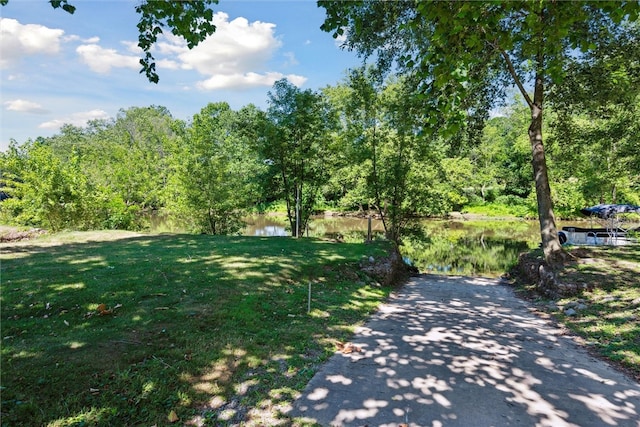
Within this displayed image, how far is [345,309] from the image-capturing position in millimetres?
6070

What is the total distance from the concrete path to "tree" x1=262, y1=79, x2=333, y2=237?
32.0 feet

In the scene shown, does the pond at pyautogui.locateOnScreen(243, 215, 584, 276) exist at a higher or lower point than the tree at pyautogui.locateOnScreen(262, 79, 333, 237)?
lower

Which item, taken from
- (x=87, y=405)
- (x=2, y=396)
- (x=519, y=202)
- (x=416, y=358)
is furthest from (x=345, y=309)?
(x=519, y=202)

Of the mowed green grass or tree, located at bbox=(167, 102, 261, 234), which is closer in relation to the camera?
the mowed green grass

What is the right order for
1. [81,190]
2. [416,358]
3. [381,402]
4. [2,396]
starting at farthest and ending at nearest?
[81,190], [416,358], [381,402], [2,396]

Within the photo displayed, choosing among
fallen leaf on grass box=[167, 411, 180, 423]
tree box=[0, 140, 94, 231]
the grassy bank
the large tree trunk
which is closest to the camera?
fallen leaf on grass box=[167, 411, 180, 423]

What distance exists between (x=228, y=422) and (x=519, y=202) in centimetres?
4157

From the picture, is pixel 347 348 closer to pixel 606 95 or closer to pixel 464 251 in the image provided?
pixel 606 95

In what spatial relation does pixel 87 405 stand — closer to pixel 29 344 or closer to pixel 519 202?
pixel 29 344

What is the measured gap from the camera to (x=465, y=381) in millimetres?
3588

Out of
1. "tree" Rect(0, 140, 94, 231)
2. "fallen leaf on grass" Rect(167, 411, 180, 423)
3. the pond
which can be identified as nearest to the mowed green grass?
"fallen leaf on grass" Rect(167, 411, 180, 423)

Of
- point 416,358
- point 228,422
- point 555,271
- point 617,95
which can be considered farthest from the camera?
point 617,95

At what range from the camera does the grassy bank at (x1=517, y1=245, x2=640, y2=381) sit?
4661 mm

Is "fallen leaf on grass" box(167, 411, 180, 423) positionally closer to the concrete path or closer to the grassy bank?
the concrete path
